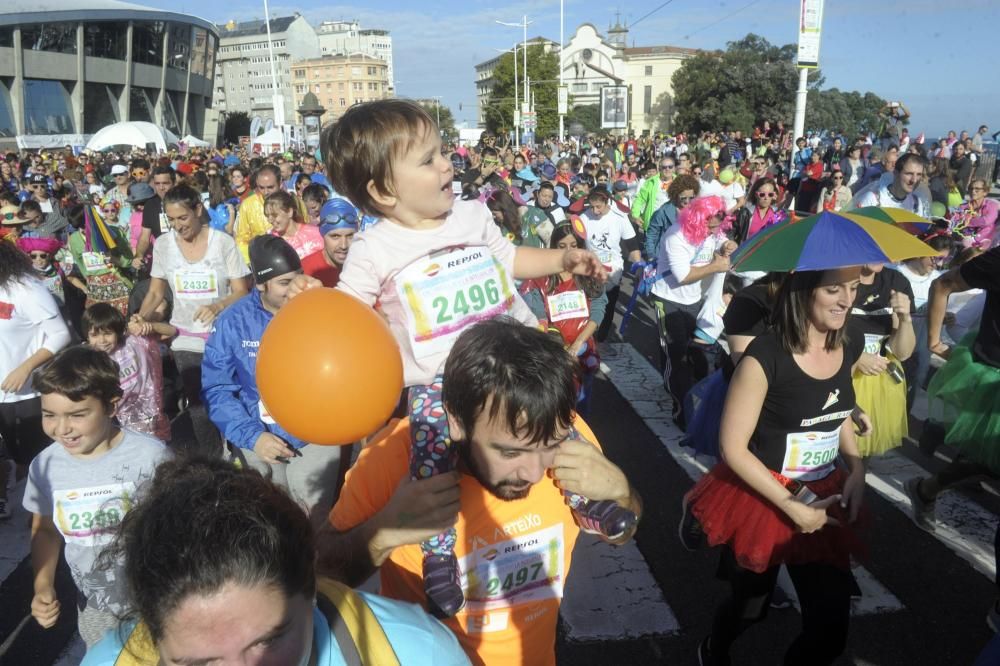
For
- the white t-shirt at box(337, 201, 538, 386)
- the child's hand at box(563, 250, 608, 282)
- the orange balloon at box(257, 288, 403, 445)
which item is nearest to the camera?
the orange balloon at box(257, 288, 403, 445)

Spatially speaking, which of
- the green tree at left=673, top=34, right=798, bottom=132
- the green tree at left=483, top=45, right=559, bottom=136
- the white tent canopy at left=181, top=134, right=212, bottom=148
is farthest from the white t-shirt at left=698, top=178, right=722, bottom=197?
the green tree at left=483, top=45, right=559, bottom=136

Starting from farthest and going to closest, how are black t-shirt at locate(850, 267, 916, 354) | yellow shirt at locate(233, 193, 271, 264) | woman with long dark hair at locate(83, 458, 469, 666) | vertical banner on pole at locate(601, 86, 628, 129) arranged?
1. vertical banner on pole at locate(601, 86, 628, 129)
2. yellow shirt at locate(233, 193, 271, 264)
3. black t-shirt at locate(850, 267, 916, 354)
4. woman with long dark hair at locate(83, 458, 469, 666)

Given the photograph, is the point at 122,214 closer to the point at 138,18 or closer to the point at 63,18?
the point at 63,18

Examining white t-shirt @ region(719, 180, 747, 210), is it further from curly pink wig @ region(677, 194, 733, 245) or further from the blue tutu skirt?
the blue tutu skirt

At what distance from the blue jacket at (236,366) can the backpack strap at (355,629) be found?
2.24 metres

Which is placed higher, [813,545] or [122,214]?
[122,214]

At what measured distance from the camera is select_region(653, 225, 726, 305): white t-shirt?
6008 millimetres

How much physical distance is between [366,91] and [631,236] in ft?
475

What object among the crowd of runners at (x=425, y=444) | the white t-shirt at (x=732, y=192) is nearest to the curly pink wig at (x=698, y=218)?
the crowd of runners at (x=425, y=444)

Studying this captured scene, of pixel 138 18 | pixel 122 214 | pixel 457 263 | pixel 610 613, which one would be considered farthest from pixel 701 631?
pixel 138 18

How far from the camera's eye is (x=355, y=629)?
4.66 feet

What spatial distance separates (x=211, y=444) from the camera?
459 cm

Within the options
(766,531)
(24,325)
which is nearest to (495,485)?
(766,531)

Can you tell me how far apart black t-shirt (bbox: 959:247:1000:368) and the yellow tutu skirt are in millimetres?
540
